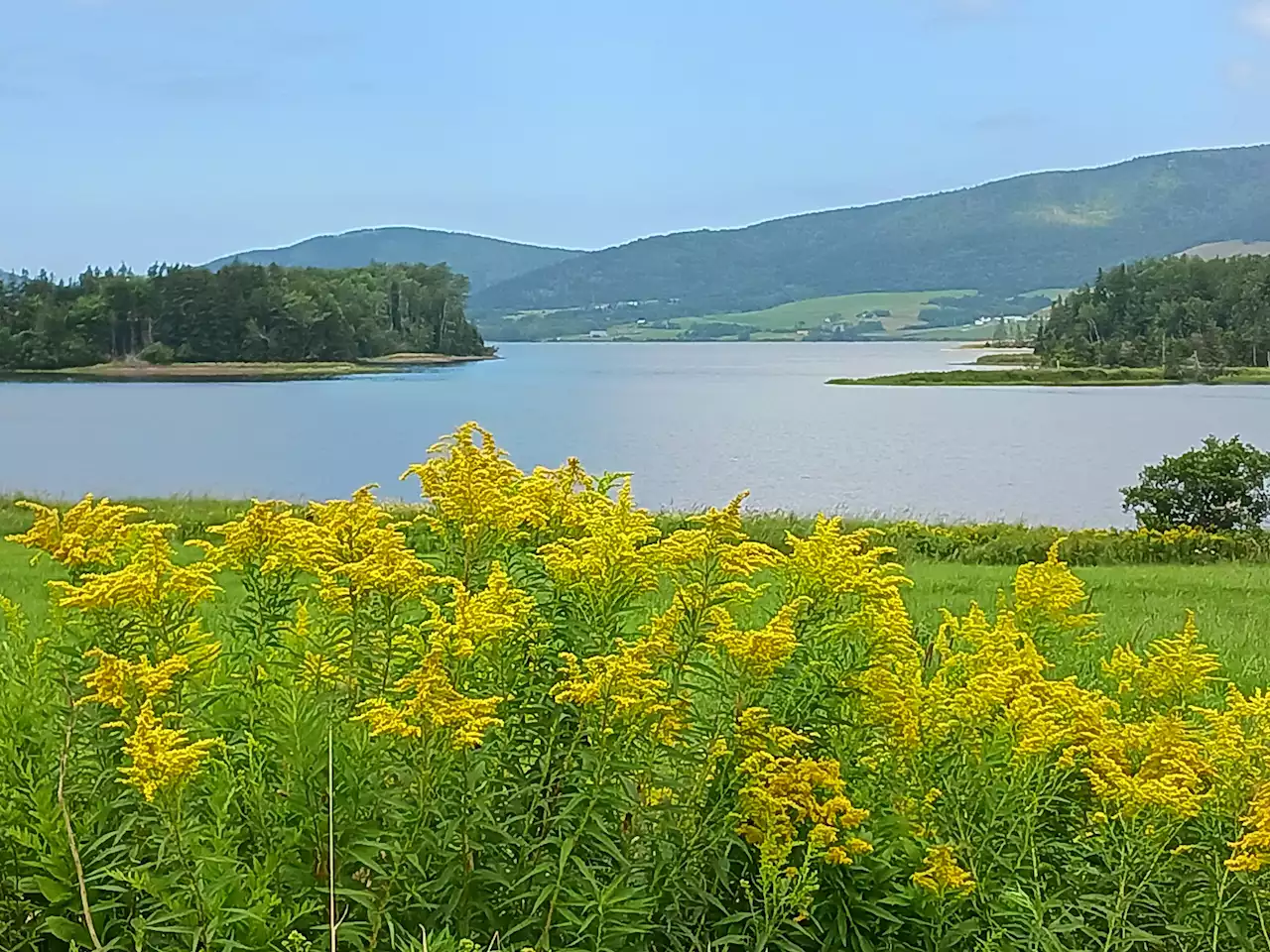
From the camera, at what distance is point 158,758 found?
106 inches

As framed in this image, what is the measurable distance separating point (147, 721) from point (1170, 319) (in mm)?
118883

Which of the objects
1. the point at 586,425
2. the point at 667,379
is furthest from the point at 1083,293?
the point at 586,425

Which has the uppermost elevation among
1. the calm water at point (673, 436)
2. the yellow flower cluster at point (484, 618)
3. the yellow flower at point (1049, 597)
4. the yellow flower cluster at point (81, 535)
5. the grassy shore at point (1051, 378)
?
the yellow flower cluster at point (81, 535)

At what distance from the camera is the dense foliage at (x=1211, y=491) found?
2158 centimetres

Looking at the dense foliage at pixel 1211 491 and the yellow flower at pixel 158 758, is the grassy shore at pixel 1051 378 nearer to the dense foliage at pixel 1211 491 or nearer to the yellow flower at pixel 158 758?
the dense foliage at pixel 1211 491

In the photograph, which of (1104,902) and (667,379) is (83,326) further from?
(1104,902)

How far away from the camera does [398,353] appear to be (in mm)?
116188

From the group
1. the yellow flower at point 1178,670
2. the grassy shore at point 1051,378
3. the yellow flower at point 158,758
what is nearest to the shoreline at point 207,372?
the grassy shore at point 1051,378

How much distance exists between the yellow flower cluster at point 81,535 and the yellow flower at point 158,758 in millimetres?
798

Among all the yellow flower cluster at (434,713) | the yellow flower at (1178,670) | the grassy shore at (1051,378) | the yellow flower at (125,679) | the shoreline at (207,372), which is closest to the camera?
the yellow flower cluster at (434,713)

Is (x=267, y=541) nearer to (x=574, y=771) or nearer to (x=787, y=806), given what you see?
(x=574, y=771)

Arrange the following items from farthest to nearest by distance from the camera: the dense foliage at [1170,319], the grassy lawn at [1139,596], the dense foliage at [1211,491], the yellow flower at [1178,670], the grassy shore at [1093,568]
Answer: the dense foliage at [1170,319] → the dense foliage at [1211,491] → the grassy shore at [1093,568] → the grassy lawn at [1139,596] → the yellow flower at [1178,670]

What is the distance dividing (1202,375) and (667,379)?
42.5 m

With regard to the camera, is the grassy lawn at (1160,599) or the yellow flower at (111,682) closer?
the yellow flower at (111,682)
